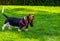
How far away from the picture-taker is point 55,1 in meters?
21.6

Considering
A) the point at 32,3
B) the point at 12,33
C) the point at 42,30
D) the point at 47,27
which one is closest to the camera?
the point at 12,33

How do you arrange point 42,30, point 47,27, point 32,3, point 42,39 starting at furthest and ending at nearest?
point 32,3 → point 47,27 → point 42,30 → point 42,39

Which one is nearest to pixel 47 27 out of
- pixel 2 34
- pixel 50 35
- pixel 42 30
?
pixel 42 30

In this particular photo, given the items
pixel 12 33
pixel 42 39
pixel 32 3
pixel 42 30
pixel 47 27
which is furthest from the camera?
pixel 32 3

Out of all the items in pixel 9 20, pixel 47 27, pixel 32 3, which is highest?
pixel 9 20

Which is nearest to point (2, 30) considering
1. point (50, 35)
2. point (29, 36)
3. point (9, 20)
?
point (9, 20)

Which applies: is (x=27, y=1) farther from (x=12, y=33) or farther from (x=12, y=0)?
(x=12, y=33)

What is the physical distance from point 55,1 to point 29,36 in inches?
536

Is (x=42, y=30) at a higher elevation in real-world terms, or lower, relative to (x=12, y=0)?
higher

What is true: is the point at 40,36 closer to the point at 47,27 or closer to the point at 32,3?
the point at 47,27

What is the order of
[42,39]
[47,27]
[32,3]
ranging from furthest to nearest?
[32,3], [47,27], [42,39]

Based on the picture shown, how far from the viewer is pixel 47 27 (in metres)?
10.0

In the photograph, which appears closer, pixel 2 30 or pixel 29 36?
pixel 29 36

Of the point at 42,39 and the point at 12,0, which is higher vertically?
the point at 42,39
